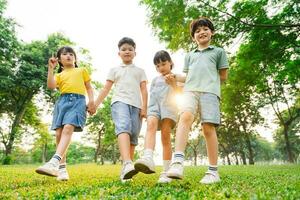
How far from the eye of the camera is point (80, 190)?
4.43m

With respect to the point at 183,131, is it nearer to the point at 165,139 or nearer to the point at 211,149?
the point at 211,149

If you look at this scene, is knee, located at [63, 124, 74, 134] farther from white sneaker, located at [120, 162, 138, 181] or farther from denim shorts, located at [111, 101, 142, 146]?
white sneaker, located at [120, 162, 138, 181]

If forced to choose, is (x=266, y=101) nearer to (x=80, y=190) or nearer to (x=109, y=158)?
(x=80, y=190)

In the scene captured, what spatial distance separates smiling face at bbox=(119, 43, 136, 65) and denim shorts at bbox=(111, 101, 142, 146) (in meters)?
0.88

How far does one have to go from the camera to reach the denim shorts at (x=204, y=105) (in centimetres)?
525

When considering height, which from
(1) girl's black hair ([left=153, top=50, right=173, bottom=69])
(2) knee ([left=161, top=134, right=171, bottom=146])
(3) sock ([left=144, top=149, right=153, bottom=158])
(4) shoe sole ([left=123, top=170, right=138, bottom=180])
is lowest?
(4) shoe sole ([left=123, top=170, right=138, bottom=180])

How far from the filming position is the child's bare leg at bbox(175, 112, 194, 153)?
4996 millimetres

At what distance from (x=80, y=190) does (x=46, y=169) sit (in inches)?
41.6

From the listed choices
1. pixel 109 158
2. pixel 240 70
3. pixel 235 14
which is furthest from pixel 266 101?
pixel 109 158

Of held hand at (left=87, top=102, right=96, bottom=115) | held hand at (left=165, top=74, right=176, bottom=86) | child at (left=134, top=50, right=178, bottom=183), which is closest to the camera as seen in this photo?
held hand at (left=165, top=74, right=176, bottom=86)

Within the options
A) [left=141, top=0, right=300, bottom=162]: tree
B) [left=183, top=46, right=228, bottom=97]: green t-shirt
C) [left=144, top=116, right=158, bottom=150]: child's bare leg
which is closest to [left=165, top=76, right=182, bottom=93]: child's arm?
[left=183, top=46, right=228, bottom=97]: green t-shirt

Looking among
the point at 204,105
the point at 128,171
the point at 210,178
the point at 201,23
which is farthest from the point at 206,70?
the point at 128,171

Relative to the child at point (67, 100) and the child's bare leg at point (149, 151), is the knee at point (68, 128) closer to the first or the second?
the child at point (67, 100)

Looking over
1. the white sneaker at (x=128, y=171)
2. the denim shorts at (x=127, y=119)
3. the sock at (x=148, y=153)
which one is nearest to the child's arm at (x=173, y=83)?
the denim shorts at (x=127, y=119)
